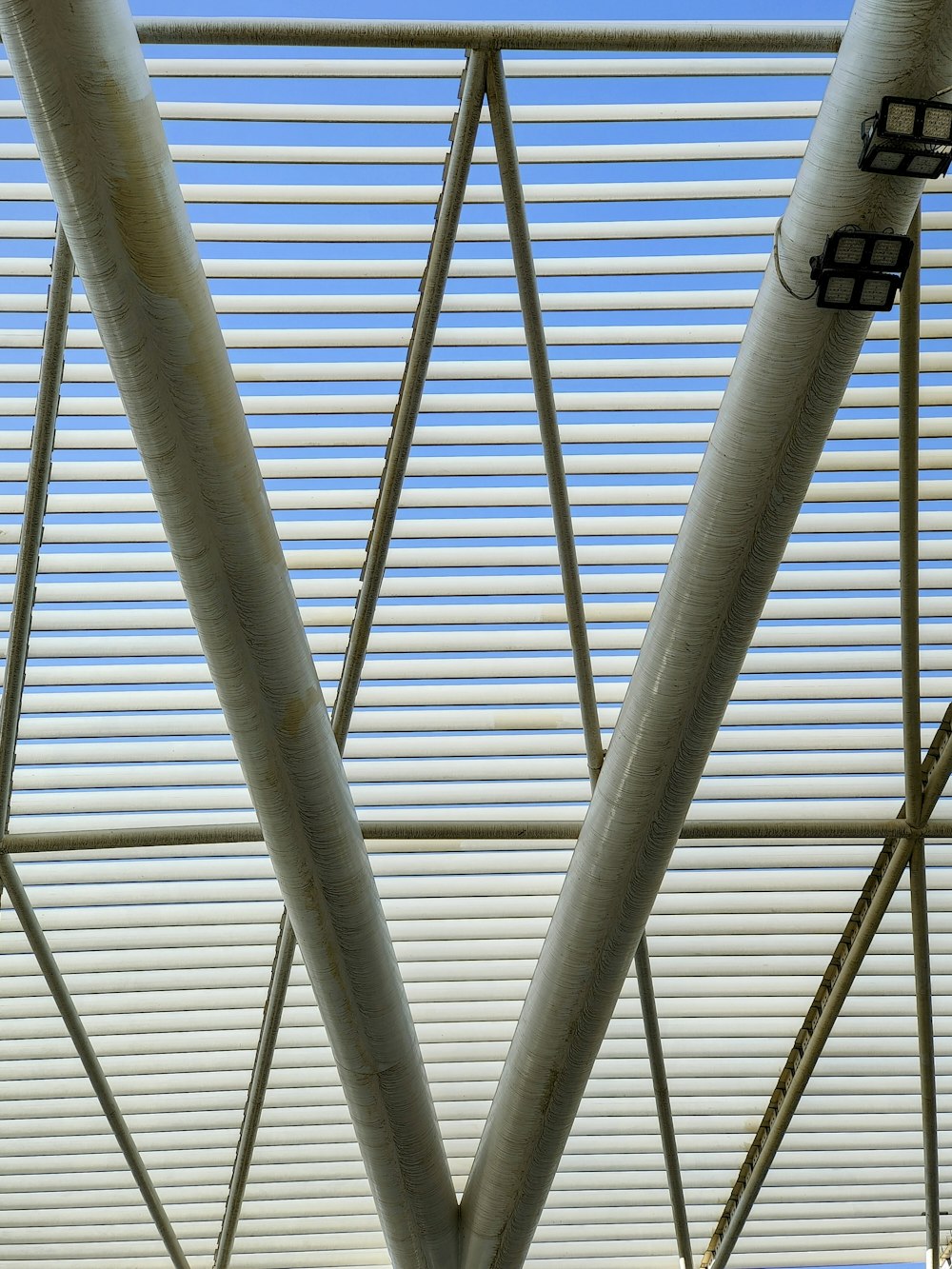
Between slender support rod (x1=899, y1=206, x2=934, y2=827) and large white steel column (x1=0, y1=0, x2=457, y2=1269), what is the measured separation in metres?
6.52

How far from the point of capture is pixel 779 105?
14.3 m

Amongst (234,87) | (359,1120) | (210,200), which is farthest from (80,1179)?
(234,87)

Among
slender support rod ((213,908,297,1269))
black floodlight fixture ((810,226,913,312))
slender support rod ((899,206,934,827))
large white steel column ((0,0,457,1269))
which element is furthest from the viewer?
slender support rod ((213,908,297,1269))

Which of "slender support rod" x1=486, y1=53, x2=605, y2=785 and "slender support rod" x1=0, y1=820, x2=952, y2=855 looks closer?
"slender support rod" x1=486, y1=53, x2=605, y2=785

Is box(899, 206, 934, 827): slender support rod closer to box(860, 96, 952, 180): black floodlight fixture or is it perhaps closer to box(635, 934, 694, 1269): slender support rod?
box(860, 96, 952, 180): black floodlight fixture

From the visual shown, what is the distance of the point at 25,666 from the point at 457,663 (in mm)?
5383

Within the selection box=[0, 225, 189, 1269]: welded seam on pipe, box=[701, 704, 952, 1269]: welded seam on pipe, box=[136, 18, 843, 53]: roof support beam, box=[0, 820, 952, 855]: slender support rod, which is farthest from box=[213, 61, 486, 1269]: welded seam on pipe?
box=[701, 704, 952, 1269]: welded seam on pipe

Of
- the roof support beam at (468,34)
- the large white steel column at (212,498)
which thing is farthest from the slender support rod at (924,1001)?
the roof support beam at (468,34)

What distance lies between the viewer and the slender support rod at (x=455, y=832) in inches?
625

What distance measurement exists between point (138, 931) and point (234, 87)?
11119 millimetres

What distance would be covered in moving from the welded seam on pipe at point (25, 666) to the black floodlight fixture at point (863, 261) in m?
7.29

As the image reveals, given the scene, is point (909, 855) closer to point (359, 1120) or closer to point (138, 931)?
point (359, 1120)

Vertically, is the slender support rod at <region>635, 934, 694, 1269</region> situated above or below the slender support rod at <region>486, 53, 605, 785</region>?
below

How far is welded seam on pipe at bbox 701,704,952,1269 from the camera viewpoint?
16.7m
